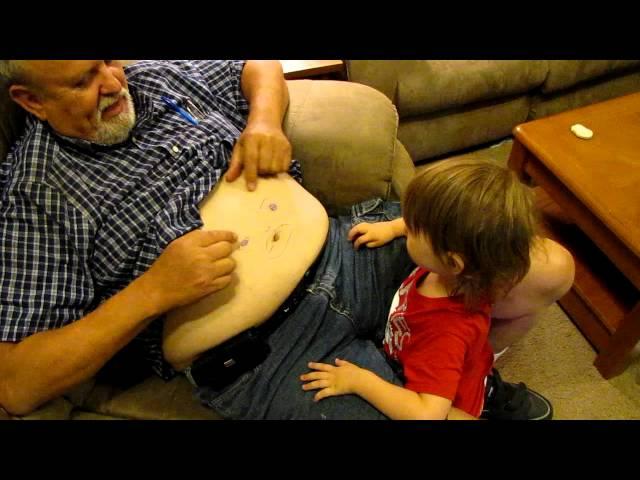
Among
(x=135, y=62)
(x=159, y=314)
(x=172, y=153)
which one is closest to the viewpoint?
(x=159, y=314)

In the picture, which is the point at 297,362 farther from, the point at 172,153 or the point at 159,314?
the point at 172,153

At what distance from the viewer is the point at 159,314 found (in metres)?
0.83

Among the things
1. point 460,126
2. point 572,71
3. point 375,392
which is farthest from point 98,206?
point 572,71

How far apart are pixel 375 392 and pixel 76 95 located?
76 cm

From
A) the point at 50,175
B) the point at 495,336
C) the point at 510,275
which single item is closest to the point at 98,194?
the point at 50,175

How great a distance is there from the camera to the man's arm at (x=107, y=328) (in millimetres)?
756

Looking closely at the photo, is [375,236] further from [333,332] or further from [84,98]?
[84,98]

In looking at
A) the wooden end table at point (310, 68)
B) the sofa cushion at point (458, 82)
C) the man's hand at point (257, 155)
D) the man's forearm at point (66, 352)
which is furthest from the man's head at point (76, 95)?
the sofa cushion at point (458, 82)

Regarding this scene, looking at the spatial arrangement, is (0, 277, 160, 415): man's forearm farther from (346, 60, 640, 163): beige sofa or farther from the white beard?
(346, 60, 640, 163): beige sofa

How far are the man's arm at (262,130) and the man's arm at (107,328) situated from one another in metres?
0.21

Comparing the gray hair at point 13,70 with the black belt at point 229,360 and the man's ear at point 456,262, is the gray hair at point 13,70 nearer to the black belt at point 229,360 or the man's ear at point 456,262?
the black belt at point 229,360

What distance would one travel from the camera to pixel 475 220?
719mm

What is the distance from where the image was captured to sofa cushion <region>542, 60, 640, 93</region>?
1.81 metres
